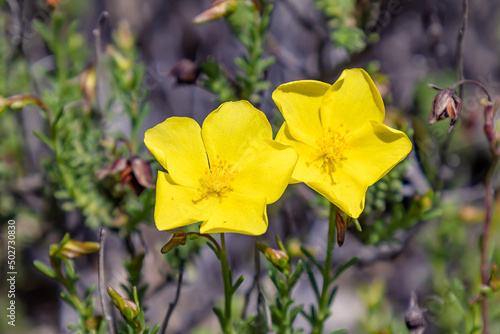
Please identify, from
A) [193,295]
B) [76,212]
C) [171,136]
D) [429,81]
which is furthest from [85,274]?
[429,81]

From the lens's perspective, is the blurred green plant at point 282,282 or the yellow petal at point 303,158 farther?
the yellow petal at point 303,158

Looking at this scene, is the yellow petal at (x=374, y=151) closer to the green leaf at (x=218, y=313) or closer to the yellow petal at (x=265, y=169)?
the yellow petal at (x=265, y=169)

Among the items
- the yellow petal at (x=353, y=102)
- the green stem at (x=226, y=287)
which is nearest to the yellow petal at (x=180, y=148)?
the green stem at (x=226, y=287)

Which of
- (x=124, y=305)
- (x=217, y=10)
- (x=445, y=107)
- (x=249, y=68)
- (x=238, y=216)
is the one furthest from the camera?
(x=249, y=68)

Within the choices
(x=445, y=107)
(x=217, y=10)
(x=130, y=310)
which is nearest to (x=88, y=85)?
(x=217, y=10)

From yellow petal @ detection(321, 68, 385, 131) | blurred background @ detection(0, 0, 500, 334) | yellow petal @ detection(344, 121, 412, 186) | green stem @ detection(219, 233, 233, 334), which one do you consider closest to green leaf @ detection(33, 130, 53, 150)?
blurred background @ detection(0, 0, 500, 334)

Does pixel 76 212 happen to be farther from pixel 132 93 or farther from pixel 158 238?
pixel 132 93

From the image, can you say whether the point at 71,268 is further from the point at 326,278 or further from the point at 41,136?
the point at 326,278

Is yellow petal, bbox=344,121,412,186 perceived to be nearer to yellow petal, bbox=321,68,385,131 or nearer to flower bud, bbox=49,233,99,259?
yellow petal, bbox=321,68,385,131

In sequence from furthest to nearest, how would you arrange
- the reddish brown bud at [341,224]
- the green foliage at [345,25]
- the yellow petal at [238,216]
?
1. the green foliage at [345,25]
2. the reddish brown bud at [341,224]
3. the yellow petal at [238,216]
